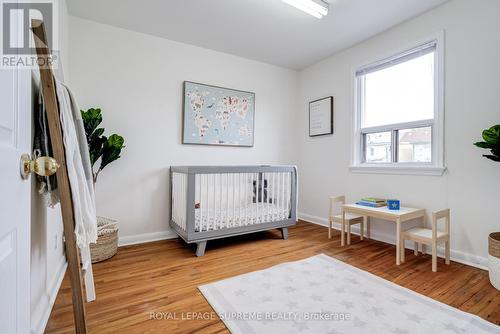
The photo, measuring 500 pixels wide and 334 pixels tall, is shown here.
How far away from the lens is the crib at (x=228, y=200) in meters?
2.33

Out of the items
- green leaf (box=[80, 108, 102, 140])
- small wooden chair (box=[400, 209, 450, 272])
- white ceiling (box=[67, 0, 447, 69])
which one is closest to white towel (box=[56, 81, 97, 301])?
green leaf (box=[80, 108, 102, 140])

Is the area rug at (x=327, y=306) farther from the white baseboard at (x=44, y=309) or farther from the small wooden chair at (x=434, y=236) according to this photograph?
the white baseboard at (x=44, y=309)

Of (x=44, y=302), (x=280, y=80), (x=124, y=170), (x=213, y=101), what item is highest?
(x=280, y=80)

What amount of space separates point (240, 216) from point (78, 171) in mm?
1651

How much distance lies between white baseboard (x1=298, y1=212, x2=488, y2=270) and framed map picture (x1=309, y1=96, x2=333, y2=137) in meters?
1.27

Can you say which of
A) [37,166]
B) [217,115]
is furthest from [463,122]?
[37,166]

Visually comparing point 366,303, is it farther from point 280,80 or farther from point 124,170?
point 280,80

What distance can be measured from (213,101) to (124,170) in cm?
136

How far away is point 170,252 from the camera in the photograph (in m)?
2.44

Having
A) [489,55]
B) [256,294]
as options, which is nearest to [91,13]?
[256,294]

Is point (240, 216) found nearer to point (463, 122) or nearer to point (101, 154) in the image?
point (101, 154)

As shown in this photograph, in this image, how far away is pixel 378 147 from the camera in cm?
294

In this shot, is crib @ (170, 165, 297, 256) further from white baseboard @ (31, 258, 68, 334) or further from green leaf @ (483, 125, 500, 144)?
green leaf @ (483, 125, 500, 144)

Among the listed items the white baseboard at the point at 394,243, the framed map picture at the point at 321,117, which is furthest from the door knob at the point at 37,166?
the framed map picture at the point at 321,117
